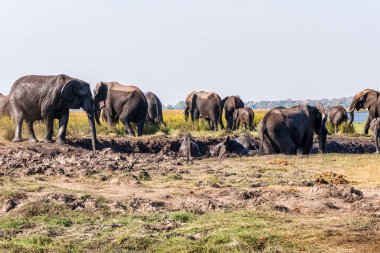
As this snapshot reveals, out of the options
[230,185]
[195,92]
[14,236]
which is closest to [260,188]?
[230,185]

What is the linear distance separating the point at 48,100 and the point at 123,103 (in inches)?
226

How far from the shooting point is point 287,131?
66.1ft

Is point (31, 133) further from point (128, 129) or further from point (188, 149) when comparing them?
point (128, 129)

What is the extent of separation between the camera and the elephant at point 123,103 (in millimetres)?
24969

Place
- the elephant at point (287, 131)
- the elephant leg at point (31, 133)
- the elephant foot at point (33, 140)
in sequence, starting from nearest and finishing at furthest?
the elephant foot at point (33, 140) < the elephant leg at point (31, 133) < the elephant at point (287, 131)

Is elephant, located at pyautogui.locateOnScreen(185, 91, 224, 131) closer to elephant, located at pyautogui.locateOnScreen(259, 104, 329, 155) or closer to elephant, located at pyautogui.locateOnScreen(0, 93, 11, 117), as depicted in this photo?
elephant, located at pyautogui.locateOnScreen(0, 93, 11, 117)

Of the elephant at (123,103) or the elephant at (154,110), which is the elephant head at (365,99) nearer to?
the elephant at (154,110)

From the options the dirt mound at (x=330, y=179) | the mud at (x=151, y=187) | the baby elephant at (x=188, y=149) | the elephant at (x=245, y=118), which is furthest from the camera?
the elephant at (x=245, y=118)

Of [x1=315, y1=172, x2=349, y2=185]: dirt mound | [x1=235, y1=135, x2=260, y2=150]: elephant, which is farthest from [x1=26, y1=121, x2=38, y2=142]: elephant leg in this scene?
[x1=315, y1=172, x2=349, y2=185]: dirt mound

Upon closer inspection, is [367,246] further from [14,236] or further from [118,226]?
[14,236]

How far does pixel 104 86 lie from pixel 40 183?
12.6 m

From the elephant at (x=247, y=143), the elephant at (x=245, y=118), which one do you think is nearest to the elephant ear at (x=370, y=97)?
the elephant at (x=245, y=118)

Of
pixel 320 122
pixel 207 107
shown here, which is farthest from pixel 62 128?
pixel 207 107

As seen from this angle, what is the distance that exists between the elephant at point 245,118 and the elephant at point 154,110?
3.25 meters
